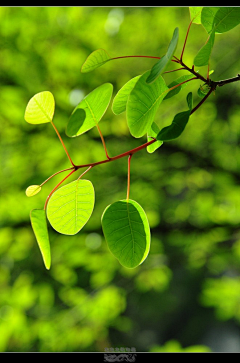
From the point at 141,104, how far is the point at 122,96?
8 cm

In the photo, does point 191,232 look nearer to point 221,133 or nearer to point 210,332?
point 221,133

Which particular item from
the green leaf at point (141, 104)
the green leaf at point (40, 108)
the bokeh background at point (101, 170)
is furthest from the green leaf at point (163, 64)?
the bokeh background at point (101, 170)

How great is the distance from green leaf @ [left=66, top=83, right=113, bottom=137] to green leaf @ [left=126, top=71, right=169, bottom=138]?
0.18 ft

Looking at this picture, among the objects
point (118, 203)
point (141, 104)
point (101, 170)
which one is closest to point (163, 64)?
point (141, 104)

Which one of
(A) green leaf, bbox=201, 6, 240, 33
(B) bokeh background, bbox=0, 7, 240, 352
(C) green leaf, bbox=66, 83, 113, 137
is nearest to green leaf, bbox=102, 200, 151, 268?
(C) green leaf, bbox=66, 83, 113, 137

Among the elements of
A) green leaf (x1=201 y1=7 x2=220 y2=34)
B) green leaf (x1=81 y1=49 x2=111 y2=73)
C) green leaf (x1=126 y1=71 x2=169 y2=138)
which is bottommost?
green leaf (x1=126 y1=71 x2=169 y2=138)

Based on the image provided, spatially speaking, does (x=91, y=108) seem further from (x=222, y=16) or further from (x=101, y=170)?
(x=101, y=170)

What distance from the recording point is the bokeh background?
1.85 meters

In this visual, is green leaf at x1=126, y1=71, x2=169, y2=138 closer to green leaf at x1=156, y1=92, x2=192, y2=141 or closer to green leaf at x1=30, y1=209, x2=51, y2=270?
green leaf at x1=156, y1=92, x2=192, y2=141

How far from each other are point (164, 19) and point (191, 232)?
116 centimetres

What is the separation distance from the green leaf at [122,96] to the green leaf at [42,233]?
0.14m

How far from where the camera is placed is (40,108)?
1.34ft

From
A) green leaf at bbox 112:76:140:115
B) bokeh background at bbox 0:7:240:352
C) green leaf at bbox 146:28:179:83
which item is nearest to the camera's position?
green leaf at bbox 146:28:179:83

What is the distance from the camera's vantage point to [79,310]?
208 cm
